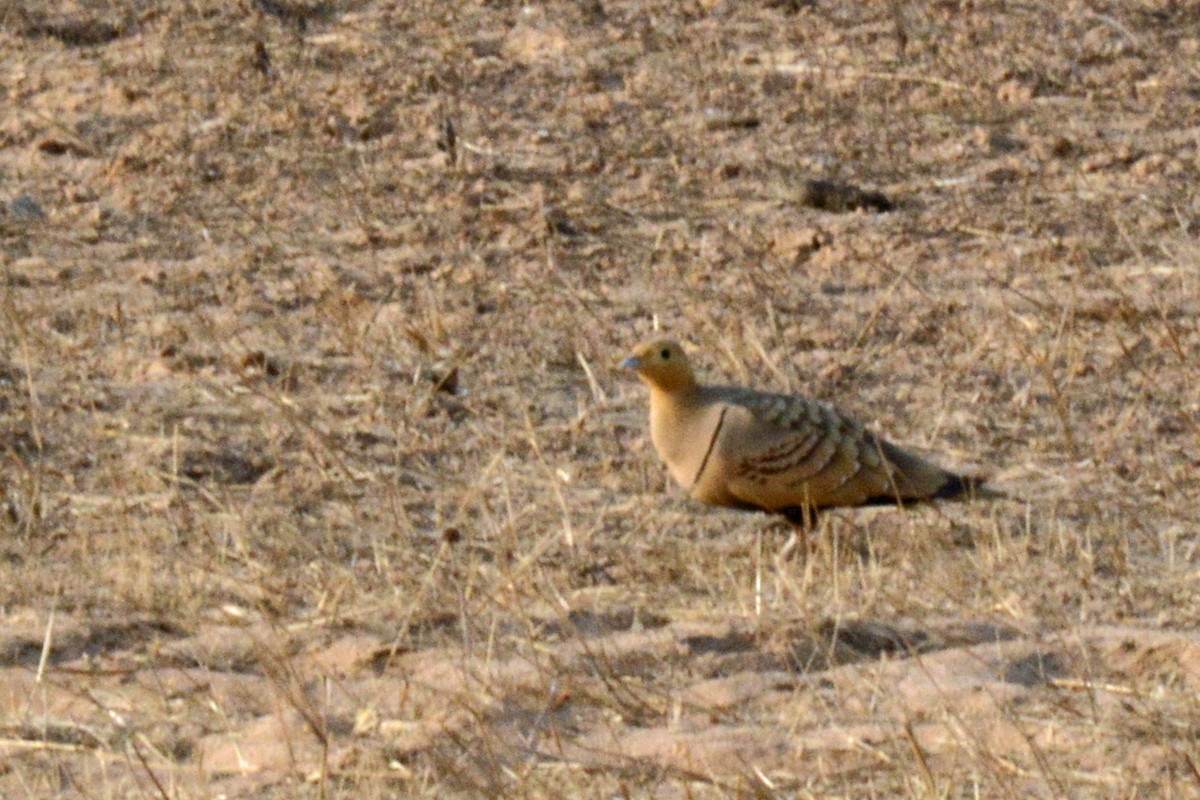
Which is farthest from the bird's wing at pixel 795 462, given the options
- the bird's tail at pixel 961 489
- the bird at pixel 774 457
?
the bird's tail at pixel 961 489

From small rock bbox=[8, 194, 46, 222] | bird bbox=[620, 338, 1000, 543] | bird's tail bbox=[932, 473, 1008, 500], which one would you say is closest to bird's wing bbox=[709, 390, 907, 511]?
bird bbox=[620, 338, 1000, 543]

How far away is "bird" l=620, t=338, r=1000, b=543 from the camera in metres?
5.69

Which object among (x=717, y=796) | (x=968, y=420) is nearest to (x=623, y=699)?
(x=717, y=796)

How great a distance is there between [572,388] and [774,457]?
56.8 inches

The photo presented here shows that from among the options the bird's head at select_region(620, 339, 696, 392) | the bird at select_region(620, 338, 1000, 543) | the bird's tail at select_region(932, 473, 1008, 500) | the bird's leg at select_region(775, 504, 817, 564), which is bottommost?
the bird's leg at select_region(775, 504, 817, 564)

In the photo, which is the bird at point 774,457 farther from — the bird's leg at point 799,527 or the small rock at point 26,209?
the small rock at point 26,209

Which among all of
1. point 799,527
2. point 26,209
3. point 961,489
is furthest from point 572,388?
point 26,209

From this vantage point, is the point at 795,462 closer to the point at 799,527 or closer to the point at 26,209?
the point at 799,527

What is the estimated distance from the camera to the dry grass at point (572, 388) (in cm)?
414

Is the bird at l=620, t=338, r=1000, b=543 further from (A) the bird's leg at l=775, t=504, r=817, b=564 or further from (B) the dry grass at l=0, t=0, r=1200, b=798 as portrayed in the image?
(B) the dry grass at l=0, t=0, r=1200, b=798

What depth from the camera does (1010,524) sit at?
19.3 feet

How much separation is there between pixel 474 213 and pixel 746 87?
1.51 m

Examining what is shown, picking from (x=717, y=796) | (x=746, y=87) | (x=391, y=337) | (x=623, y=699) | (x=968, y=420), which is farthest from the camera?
(x=746, y=87)

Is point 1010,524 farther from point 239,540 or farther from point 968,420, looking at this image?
point 239,540
